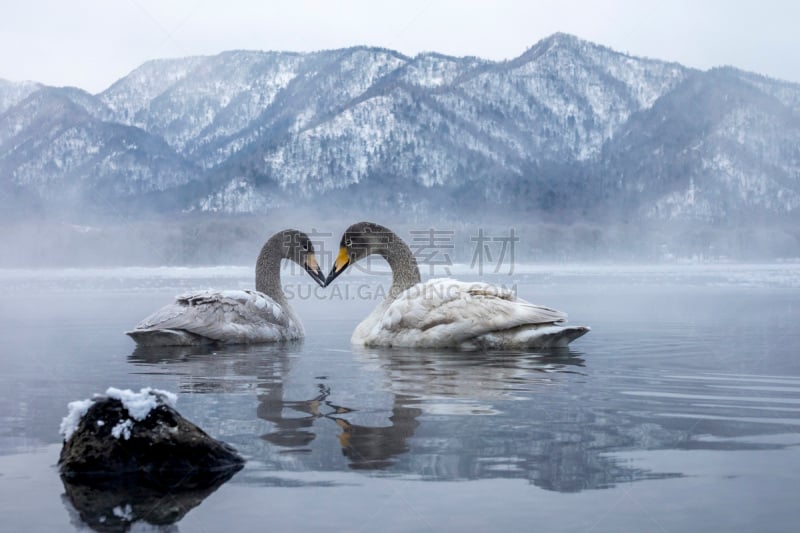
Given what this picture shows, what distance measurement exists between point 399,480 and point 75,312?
15529mm

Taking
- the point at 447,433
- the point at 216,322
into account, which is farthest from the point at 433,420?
the point at 216,322

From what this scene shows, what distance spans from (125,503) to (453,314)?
7.42m

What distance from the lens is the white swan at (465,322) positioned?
11.6m

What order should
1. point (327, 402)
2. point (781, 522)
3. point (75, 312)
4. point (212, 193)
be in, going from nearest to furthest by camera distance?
point (781, 522), point (327, 402), point (75, 312), point (212, 193)

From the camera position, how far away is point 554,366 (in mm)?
10109

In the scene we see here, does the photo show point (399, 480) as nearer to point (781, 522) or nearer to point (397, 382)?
point (781, 522)

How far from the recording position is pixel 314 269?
569 inches

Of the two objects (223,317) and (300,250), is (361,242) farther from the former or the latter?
(223,317)

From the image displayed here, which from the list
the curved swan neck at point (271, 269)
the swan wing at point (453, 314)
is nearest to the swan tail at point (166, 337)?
the curved swan neck at point (271, 269)

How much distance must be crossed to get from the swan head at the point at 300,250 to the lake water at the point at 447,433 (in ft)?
5.55

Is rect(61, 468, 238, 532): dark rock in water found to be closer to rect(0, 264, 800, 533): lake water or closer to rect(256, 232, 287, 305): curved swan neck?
rect(0, 264, 800, 533): lake water

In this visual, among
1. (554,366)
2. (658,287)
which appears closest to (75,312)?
(554,366)
